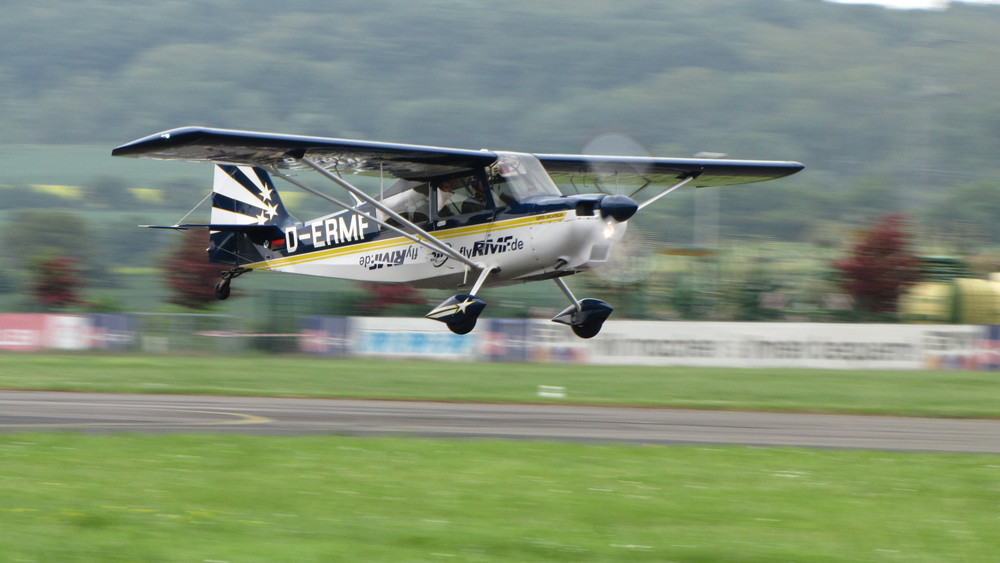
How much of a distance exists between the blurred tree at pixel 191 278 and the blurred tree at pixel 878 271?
21.6 metres

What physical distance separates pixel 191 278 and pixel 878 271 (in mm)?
23481

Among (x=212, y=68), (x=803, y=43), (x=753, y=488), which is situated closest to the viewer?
(x=753, y=488)

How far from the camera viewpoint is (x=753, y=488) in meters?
10.5

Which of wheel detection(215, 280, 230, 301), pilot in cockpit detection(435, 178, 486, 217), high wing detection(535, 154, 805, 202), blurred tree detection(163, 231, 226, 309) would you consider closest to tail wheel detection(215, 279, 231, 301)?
wheel detection(215, 280, 230, 301)

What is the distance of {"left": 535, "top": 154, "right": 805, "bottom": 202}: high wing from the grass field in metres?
7.65

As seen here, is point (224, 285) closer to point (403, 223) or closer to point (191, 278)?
point (403, 223)

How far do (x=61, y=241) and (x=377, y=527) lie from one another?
2292 inches

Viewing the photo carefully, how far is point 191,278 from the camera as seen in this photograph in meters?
37.3

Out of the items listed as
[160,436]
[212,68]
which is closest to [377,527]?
[160,436]

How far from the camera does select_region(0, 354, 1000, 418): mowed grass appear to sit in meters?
20.9

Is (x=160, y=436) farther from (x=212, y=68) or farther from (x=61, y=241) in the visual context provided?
(x=212, y=68)

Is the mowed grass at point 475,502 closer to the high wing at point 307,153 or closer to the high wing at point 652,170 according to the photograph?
the high wing at point 307,153

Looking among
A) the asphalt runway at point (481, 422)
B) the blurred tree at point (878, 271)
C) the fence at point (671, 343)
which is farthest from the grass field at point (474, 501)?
the blurred tree at point (878, 271)

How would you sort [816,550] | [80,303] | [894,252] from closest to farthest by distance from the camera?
[816,550] → [894,252] → [80,303]
